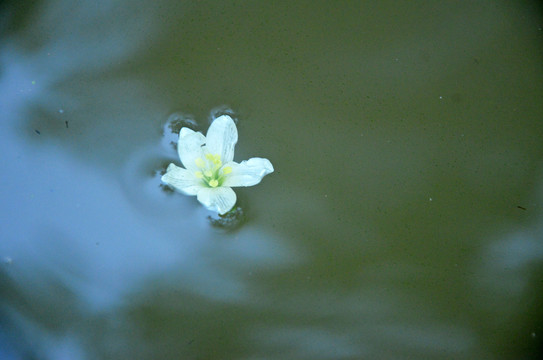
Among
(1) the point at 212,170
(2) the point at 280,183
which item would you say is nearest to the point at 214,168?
(1) the point at 212,170

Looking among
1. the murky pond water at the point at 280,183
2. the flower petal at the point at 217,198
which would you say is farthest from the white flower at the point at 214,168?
the murky pond water at the point at 280,183

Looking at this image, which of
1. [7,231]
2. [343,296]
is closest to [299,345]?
[343,296]

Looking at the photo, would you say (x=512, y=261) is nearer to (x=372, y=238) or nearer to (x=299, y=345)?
(x=372, y=238)

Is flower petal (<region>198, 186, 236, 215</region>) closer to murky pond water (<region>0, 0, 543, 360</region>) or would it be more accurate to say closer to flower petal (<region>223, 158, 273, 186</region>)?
flower petal (<region>223, 158, 273, 186</region>)

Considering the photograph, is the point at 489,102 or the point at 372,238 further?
the point at 489,102

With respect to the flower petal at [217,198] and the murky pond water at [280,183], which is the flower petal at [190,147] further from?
the murky pond water at [280,183]

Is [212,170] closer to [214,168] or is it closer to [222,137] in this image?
[214,168]
